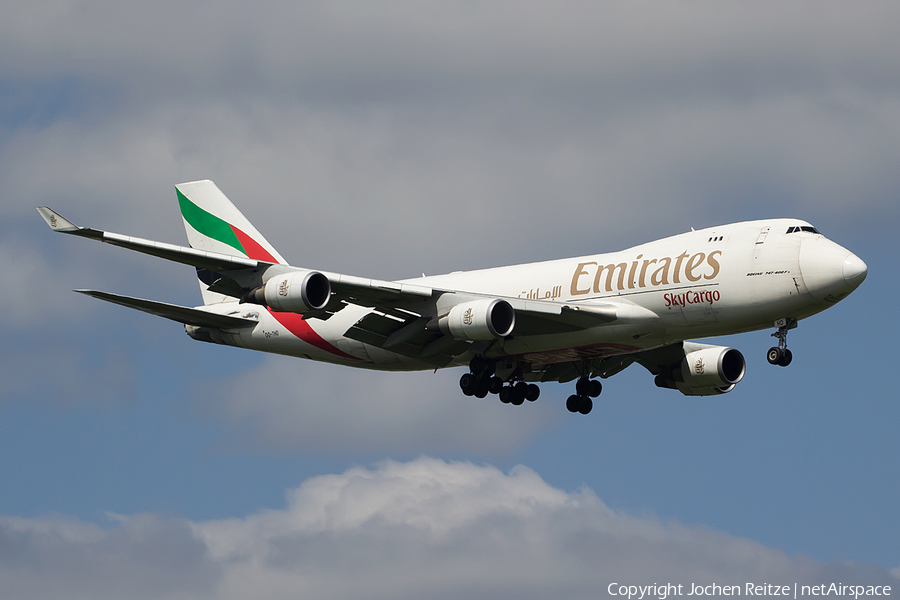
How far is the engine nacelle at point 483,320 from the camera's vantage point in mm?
38500

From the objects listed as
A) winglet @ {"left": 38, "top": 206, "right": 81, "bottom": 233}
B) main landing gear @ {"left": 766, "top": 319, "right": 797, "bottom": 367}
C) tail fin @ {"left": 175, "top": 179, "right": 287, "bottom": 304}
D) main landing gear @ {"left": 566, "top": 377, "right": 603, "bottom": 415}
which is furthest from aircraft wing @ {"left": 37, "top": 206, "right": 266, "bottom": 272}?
main landing gear @ {"left": 766, "top": 319, "right": 797, "bottom": 367}

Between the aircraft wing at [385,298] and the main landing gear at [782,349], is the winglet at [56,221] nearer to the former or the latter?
the aircraft wing at [385,298]

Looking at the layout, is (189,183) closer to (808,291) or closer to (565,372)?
(565,372)

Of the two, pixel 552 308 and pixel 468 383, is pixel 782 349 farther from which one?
pixel 468 383

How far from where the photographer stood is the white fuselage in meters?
36.7

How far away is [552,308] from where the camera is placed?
39.2 meters

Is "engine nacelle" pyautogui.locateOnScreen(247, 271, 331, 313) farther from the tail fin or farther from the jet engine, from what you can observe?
the jet engine

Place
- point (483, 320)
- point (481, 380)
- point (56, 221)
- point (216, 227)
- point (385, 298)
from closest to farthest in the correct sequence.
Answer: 1. point (56, 221)
2. point (483, 320)
3. point (385, 298)
4. point (481, 380)
5. point (216, 227)

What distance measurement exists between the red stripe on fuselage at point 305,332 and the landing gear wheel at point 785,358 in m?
16.5

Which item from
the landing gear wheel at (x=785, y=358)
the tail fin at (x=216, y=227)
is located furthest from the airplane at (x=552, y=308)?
the tail fin at (x=216, y=227)

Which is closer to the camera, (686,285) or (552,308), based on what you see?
(686,285)

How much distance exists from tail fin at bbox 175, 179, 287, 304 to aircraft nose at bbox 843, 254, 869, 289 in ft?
76.7

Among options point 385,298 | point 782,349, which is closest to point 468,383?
point 385,298

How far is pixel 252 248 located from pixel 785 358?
75.3 ft
